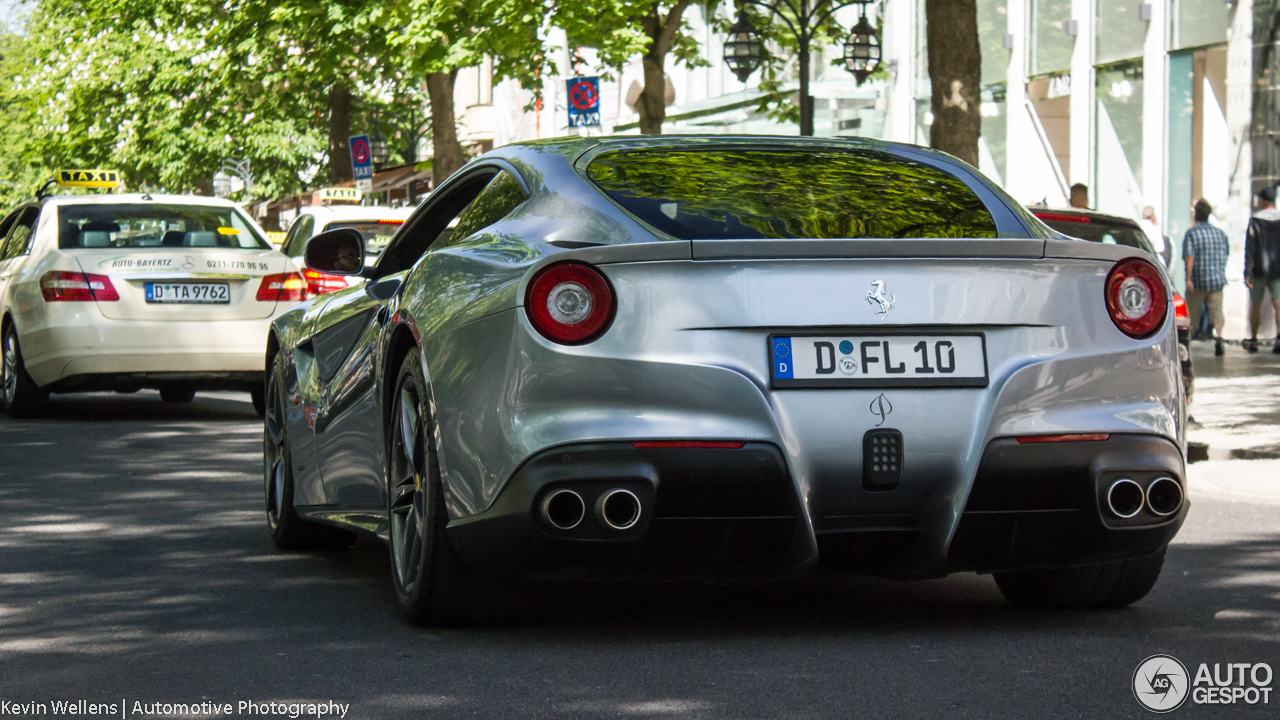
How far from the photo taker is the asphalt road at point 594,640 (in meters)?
4.23

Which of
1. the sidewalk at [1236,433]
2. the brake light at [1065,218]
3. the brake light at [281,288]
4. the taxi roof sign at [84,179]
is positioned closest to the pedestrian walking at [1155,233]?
the sidewalk at [1236,433]

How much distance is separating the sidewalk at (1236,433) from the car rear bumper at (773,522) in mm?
4648

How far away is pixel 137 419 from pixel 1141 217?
51.4ft

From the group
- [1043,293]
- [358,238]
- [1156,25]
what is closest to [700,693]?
[1043,293]

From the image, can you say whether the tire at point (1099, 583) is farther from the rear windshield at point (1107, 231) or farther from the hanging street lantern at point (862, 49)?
the hanging street lantern at point (862, 49)

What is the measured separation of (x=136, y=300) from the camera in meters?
12.4

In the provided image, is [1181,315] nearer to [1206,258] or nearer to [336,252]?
[336,252]

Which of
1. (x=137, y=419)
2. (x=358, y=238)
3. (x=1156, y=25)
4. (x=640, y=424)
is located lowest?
(x=137, y=419)

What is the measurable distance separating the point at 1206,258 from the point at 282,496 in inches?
611

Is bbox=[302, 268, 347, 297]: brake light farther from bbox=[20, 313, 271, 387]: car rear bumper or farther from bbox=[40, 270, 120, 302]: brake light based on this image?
bbox=[40, 270, 120, 302]: brake light

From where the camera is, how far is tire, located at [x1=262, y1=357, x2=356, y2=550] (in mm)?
6751

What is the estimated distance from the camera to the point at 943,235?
504 cm

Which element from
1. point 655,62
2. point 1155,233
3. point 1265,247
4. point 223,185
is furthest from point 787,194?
point 223,185

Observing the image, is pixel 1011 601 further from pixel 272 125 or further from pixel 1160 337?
pixel 272 125
